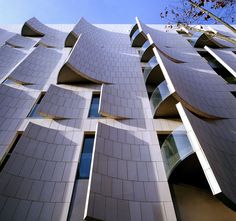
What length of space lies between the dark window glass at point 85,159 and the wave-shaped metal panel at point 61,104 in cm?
157

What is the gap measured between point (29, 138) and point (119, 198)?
4.48 metres

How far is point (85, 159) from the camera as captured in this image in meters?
8.24

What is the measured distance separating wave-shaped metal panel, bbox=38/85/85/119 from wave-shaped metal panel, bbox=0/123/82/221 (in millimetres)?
1331

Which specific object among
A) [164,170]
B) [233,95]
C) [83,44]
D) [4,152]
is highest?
[83,44]

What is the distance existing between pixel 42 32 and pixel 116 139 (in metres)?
17.3

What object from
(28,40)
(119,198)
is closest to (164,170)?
(119,198)

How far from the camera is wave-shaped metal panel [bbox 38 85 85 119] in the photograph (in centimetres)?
996

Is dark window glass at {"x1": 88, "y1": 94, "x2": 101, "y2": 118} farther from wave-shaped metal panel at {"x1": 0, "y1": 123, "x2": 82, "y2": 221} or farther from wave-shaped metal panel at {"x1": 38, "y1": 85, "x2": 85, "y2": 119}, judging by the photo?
wave-shaped metal panel at {"x1": 0, "y1": 123, "x2": 82, "y2": 221}

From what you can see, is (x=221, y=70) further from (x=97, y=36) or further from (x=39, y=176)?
(x=39, y=176)

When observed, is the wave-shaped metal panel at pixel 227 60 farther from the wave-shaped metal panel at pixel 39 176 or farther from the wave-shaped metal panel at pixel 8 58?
the wave-shaped metal panel at pixel 8 58

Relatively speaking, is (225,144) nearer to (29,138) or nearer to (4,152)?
(29,138)

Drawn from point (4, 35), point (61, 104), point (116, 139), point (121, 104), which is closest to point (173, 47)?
point (121, 104)

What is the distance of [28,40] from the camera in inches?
760

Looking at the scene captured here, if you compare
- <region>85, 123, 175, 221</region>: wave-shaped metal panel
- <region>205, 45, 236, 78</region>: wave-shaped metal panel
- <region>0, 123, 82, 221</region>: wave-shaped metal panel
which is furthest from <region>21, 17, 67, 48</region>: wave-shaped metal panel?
<region>85, 123, 175, 221</region>: wave-shaped metal panel
